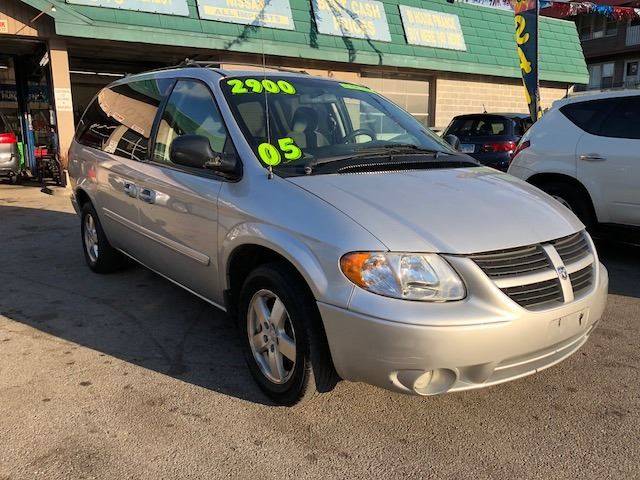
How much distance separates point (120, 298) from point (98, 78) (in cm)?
1643

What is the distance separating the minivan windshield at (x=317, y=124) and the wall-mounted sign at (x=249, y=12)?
8.18 meters

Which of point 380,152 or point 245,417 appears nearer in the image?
point 245,417

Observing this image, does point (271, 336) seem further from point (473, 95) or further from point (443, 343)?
point (473, 95)

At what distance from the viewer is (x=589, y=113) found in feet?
19.6

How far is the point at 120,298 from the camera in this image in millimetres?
4828

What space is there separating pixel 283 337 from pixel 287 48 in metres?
10.6

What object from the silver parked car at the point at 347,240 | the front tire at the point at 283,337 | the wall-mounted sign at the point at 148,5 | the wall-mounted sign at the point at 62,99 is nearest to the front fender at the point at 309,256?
the silver parked car at the point at 347,240

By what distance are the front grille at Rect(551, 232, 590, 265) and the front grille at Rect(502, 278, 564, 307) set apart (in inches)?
8.0

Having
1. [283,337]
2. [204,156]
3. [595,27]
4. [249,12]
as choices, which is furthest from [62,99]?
[595,27]

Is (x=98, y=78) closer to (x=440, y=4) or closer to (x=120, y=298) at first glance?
(x=440, y=4)

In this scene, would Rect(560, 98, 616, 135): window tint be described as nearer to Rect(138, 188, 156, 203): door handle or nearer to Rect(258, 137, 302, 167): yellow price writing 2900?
Rect(258, 137, 302, 167): yellow price writing 2900

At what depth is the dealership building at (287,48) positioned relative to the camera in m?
10.7

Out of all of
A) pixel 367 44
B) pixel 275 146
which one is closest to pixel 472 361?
pixel 275 146

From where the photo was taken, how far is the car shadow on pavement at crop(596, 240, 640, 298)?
4.98 m
